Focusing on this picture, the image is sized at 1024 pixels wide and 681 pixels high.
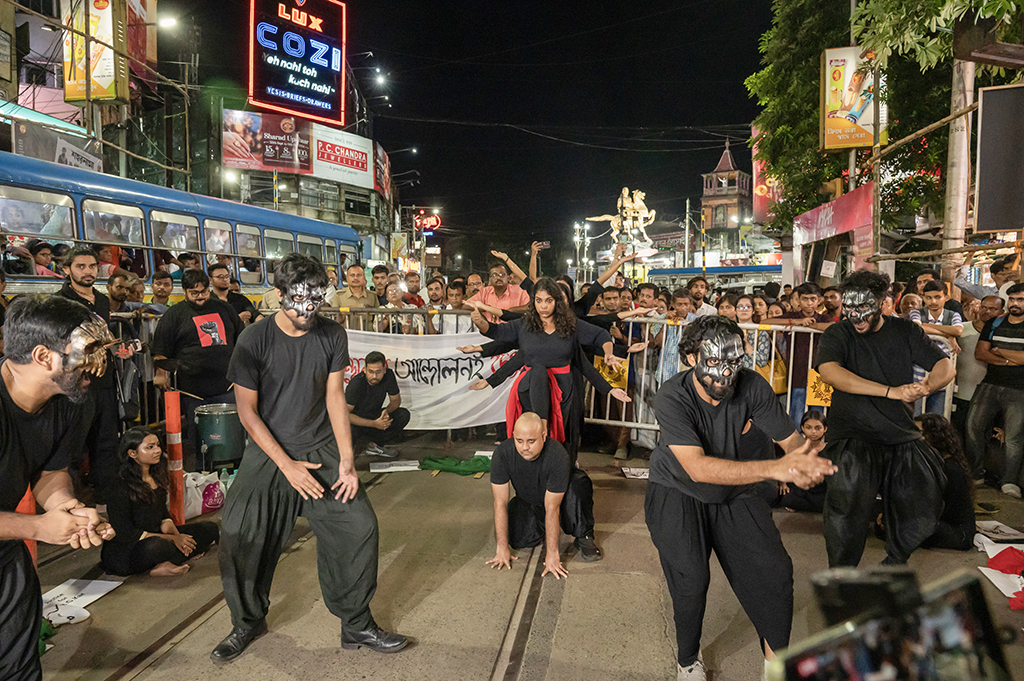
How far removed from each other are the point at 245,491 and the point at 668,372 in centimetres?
493

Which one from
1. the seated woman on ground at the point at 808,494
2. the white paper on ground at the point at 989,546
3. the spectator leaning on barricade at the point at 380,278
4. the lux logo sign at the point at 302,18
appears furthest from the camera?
the lux logo sign at the point at 302,18

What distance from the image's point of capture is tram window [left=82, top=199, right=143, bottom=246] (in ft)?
31.2

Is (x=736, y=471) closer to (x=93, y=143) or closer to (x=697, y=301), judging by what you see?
(x=697, y=301)

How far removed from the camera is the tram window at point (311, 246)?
1490 cm

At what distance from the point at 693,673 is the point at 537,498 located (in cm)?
179

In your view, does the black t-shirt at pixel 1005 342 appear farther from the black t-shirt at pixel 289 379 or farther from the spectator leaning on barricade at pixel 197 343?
the spectator leaning on barricade at pixel 197 343

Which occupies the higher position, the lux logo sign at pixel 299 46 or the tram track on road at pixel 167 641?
the lux logo sign at pixel 299 46

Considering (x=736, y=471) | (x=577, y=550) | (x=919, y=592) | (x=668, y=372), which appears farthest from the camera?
(x=668, y=372)

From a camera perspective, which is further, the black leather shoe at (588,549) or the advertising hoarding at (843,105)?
the advertising hoarding at (843,105)

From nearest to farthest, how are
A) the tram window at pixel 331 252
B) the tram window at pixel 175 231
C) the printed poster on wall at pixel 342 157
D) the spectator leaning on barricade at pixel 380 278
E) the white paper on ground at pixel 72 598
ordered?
the white paper on ground at pixel 72 598, the spectator leaning on barricade at pixel 380 278, the tram window at pixel 175 231, the tram window at pixel 331 252, the printed poster on wall at pixel 342 157

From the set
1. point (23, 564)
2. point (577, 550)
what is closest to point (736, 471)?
Answer: point (577, 550)

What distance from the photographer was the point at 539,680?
126 inches

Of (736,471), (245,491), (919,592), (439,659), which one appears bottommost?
(439,659)

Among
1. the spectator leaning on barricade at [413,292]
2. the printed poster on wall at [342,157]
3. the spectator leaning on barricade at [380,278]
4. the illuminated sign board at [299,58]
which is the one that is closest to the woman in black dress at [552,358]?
the spectator leaning on barricade at [380,278]
